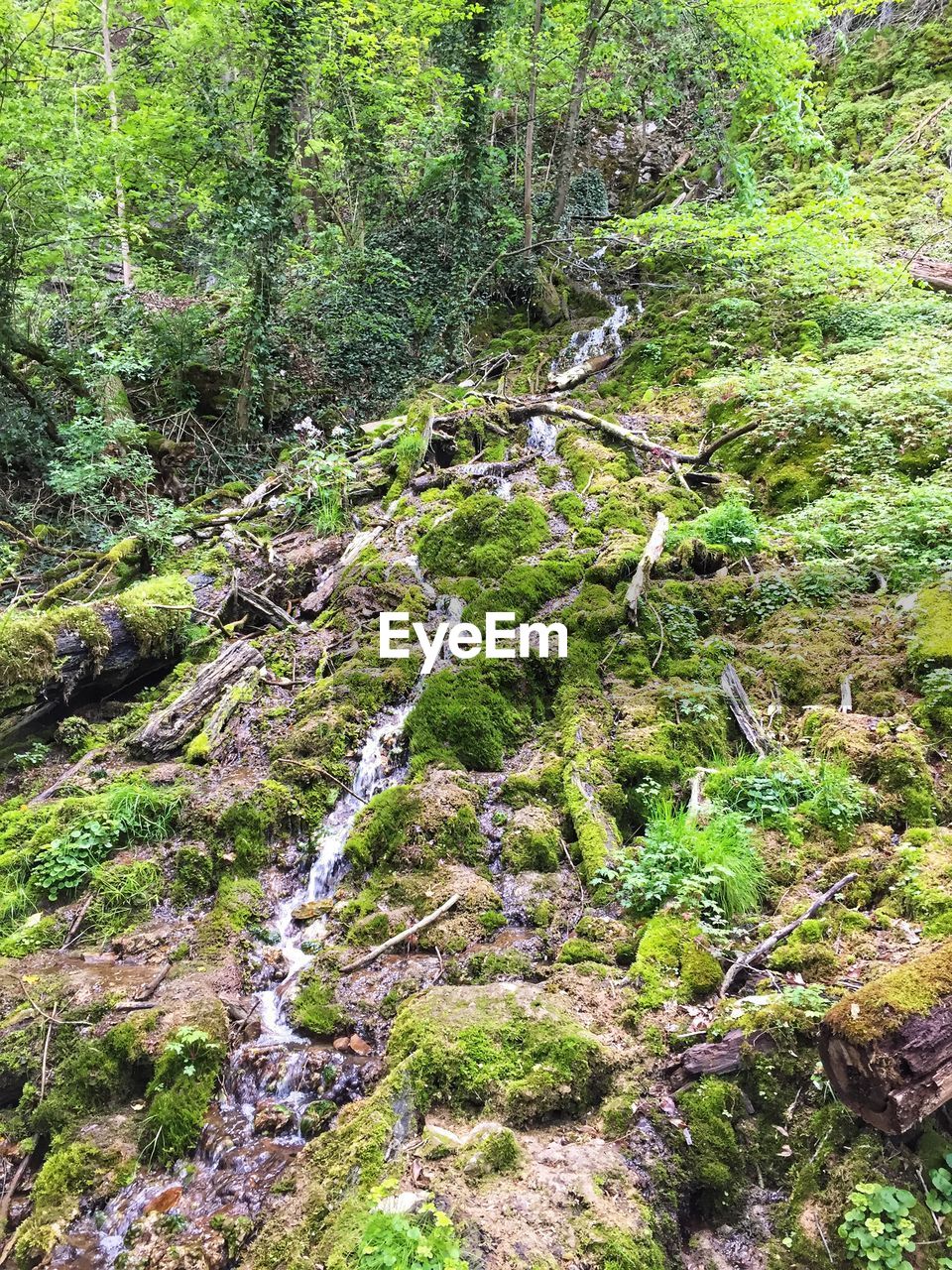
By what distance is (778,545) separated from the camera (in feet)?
23.0

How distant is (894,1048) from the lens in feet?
7.57

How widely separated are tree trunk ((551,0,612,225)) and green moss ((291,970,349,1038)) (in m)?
16.5

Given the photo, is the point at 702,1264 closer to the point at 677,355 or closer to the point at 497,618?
the point at 497,618

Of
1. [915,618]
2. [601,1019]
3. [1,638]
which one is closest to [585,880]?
[601,1019]

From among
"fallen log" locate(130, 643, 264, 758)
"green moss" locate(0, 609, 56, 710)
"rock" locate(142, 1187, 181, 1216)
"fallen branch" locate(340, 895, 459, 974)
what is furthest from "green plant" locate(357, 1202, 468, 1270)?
"green moss" locate(0, 609, 56, 710)

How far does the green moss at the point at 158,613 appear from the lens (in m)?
7.27

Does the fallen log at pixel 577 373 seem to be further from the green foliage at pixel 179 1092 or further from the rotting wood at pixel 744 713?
the green foliage at pixel 179 1092

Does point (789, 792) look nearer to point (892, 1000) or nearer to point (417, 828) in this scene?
point (892, 1000)

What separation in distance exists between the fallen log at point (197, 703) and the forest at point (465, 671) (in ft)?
0.14

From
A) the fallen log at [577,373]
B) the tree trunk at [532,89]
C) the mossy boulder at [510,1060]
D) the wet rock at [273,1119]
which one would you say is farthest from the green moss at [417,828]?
the tree trunk at [532,89]

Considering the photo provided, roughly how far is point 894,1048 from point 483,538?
22.2 feet

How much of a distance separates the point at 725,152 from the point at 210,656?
1368 centimetres

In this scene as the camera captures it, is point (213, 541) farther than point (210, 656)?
Yes
